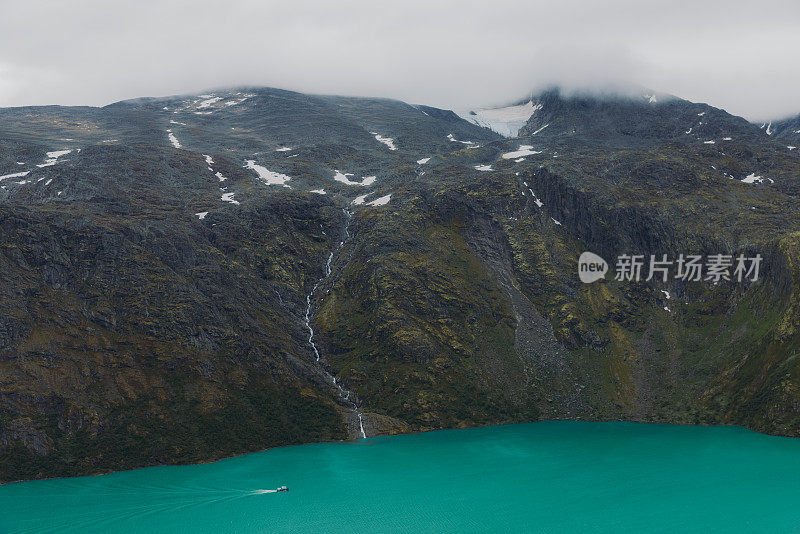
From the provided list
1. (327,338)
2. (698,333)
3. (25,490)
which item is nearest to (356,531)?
(25,490)

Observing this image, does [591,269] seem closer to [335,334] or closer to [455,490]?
[335,334]

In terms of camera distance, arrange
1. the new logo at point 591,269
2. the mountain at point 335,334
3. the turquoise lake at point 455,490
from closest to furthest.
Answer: the turquoise lake at point 455,490 → the mountain at point 335,334 → the new logo at point 591,269

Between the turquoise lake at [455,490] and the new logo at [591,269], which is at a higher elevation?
the new logo at [591,269]

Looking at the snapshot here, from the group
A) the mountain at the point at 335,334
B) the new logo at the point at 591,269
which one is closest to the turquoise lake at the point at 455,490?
the mountain at the point at 335,334

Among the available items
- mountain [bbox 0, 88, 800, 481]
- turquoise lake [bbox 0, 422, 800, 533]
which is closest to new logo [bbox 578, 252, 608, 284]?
mountain [bbox 0, 88, 800, 481]

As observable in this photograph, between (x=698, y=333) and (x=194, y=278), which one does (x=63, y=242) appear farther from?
(x=698, y=333)

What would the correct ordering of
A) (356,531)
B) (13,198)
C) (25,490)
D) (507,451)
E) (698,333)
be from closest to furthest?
(356,531) → (25,490) → (507,451) → (698,333) → (13,198)

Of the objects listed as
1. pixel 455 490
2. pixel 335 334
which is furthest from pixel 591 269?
pixel 455 490

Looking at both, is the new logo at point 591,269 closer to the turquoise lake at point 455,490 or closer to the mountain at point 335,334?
the mountain at point 335,334
